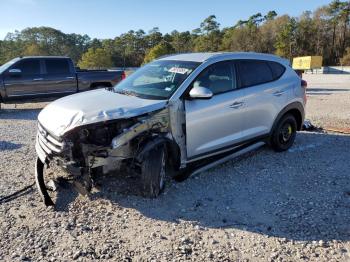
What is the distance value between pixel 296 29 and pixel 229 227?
82145 millimetres

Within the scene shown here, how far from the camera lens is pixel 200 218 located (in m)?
4.19

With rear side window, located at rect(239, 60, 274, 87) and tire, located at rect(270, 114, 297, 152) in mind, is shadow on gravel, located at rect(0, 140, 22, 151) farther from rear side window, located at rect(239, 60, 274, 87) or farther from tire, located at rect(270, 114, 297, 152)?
tire, located at rect(270, 114, 297, 152)

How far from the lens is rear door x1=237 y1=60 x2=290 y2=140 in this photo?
574 centimetres

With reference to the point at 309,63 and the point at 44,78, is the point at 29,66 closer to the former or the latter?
the point at 44,78

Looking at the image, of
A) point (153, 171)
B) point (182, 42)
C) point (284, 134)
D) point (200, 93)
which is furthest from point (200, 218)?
point (182, 42)

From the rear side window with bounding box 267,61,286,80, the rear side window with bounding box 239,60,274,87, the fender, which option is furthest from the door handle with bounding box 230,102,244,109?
the rear side window with bounding box 267,61,286,80

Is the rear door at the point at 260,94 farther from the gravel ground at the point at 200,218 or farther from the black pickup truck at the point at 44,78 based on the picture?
the black pickup truck at the point at 44,78

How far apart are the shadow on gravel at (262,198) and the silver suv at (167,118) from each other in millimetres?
328

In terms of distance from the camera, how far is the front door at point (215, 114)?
4.91m

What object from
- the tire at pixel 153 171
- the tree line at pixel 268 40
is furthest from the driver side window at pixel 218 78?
the tree line at pixel 268 40

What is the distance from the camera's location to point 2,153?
6781 millimetres

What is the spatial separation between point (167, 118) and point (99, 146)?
976 millimetres

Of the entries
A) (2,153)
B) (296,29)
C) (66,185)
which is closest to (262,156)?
(66,185)

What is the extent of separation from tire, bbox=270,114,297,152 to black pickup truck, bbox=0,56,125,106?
8.31 metres
